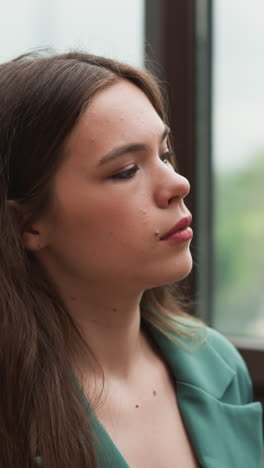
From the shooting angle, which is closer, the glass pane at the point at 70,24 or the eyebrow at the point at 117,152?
the eyebrow at the point at 117,152

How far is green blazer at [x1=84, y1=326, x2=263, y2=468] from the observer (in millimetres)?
1052

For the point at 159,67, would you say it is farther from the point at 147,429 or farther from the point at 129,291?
the point at 147,429

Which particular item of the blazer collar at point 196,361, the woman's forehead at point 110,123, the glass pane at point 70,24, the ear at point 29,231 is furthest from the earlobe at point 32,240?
the glass pane at point 70,24

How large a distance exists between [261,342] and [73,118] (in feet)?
2.74

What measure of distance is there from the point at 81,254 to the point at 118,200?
0.09 metres

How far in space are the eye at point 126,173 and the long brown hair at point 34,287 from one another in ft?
0.25

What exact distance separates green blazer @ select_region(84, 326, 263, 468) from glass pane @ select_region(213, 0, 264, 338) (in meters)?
0.36

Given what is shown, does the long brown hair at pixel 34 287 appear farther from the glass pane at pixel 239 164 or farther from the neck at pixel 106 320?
the glass pane at pixel 239 164

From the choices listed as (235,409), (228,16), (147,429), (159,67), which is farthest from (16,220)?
(228,16)

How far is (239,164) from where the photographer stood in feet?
5.10

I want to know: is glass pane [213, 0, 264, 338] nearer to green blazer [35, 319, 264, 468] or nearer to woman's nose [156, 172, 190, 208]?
green blazer [35, 319, 264, 468]

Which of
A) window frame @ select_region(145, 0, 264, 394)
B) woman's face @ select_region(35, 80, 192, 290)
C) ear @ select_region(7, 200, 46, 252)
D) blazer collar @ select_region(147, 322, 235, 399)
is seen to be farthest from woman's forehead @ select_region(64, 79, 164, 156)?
window frame @ select_region(145, 0, 264, 394)

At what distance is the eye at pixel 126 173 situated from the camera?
3.04 feet

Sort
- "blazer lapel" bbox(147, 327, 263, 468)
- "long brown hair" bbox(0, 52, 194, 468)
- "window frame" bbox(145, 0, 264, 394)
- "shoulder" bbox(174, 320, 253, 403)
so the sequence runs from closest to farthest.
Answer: "long brown hair" bbox(0, 52, 194, 468), "blazer lapel" bbox(147, 327, 263, 468), "shoulder" bbox(174, 320, 253, 403), "window frame" bbox(145, 0, 264, 394)
